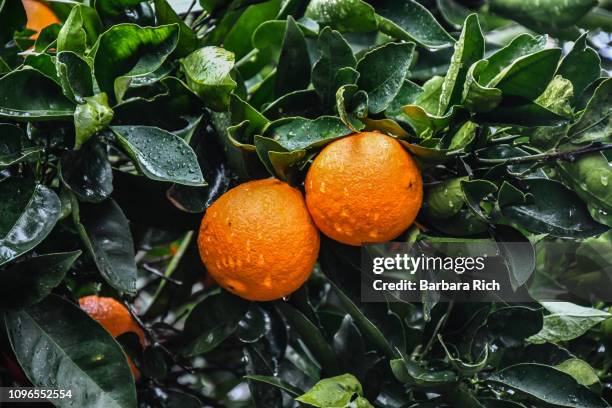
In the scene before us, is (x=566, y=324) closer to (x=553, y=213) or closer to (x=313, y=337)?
(x=553, y=213)

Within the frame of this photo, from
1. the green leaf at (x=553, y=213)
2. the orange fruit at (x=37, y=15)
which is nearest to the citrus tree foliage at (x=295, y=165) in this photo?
the green leaf at (x=553, y=213)

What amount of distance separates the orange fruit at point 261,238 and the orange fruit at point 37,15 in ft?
1.72

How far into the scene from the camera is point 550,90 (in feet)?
3.13

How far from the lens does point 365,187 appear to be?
92 cm

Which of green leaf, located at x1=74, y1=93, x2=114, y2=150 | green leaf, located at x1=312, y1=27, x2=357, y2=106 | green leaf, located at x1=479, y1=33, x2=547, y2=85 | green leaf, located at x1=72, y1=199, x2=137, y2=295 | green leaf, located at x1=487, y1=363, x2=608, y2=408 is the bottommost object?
green leaf, located at x1=487, y1=363, x2=608, y2=408

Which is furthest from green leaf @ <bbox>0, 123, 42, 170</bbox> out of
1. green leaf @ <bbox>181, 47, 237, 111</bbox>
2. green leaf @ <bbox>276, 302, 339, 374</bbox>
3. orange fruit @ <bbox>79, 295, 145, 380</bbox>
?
green leaf @ <bbox>276, 302, 339, 374</bbox>

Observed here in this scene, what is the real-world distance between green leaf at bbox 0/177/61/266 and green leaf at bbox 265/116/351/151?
11.9 inches

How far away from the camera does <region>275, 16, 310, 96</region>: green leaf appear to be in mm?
1059

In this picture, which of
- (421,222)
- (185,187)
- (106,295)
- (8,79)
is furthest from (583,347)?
(8,79)

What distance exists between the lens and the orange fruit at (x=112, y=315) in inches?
47.7

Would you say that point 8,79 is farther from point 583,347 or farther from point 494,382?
point 583,347

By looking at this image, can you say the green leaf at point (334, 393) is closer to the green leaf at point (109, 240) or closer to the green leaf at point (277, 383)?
the green leaf at point (277, 383)

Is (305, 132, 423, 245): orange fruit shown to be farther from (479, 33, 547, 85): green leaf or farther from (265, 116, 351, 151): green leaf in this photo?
(479, 33, 547, 85): green leaf

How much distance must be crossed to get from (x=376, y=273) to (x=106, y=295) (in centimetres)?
55
